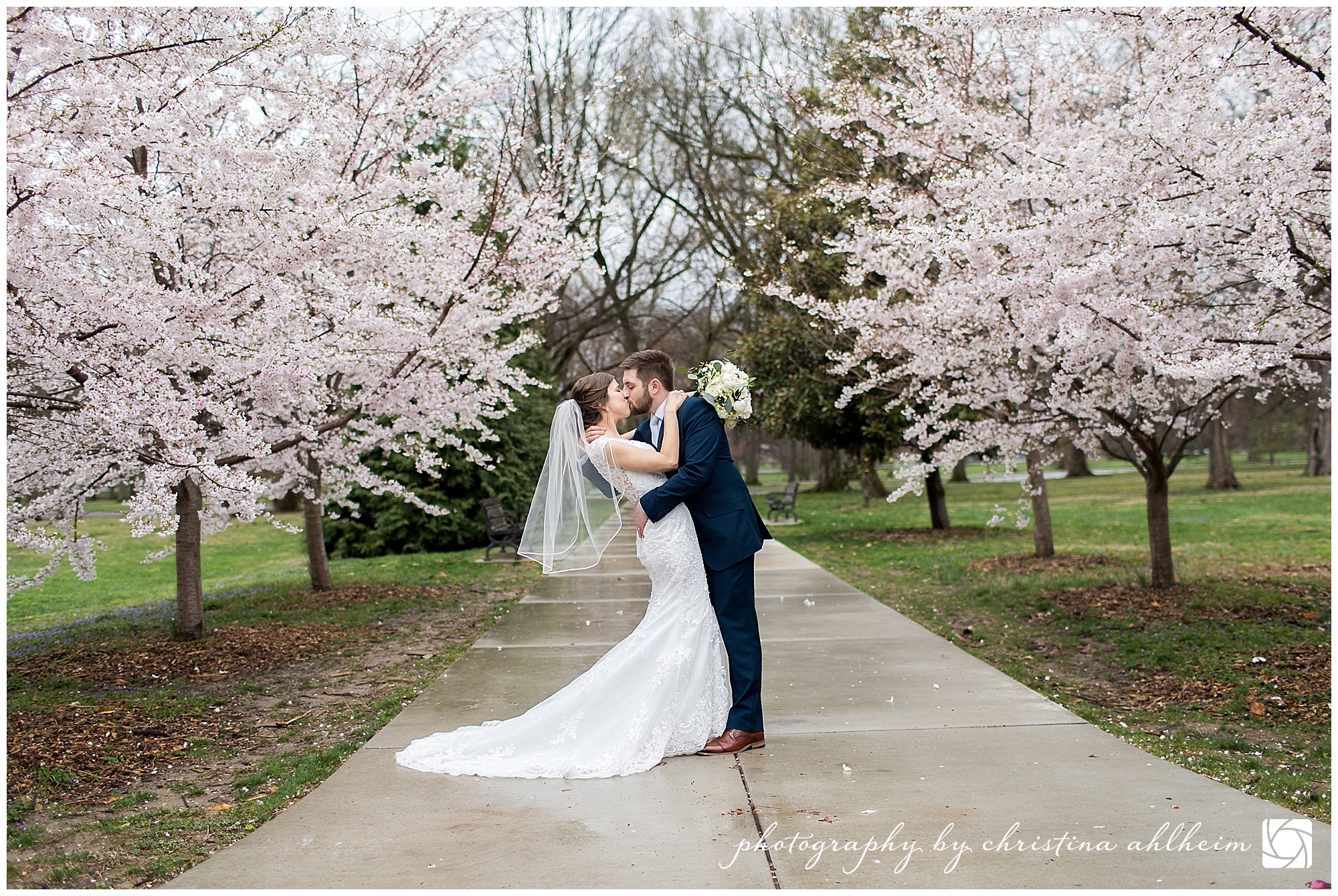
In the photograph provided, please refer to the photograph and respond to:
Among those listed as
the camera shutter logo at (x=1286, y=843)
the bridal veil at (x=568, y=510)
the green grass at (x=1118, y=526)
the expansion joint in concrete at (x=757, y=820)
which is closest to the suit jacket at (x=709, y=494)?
the bridal veil at (x=568, y=510)

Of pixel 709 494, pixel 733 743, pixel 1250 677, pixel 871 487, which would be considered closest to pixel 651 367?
pixel 709 494

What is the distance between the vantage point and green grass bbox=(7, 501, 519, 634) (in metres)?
12.6

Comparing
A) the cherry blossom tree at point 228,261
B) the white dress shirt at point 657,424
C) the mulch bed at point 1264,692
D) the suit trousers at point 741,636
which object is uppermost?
the cherry blossom tree at point 228,261

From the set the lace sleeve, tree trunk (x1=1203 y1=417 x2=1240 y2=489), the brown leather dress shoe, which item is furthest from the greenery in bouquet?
tree trunk (x1=1203 y1=417 x2=1240 y2=489)

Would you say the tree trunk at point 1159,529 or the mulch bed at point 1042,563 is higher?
the tree trunk at point 1159,529

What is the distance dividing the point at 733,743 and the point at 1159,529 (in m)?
6.34

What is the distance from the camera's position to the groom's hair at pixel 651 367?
545cm

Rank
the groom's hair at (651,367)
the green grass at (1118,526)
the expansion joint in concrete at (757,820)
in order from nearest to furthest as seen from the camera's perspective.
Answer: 1. the expansion joint in concrete at (757,820)
2. the groom's hair at (651,367)
3. the green grass at (1118,526)

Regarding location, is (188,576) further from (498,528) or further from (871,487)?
(871,487)

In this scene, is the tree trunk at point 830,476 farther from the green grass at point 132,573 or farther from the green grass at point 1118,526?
the green grass at point 132,573

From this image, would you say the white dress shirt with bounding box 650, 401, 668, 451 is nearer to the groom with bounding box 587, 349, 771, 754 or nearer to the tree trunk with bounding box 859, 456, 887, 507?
the groom with bounding box 587, 349, 771, 754

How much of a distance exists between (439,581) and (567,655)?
18.7ft

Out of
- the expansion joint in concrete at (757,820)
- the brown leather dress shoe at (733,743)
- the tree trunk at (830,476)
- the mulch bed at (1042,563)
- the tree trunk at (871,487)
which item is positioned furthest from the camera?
the tree trunk at (830,476)

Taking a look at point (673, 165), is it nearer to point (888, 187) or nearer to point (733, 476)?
point (888, 187)
